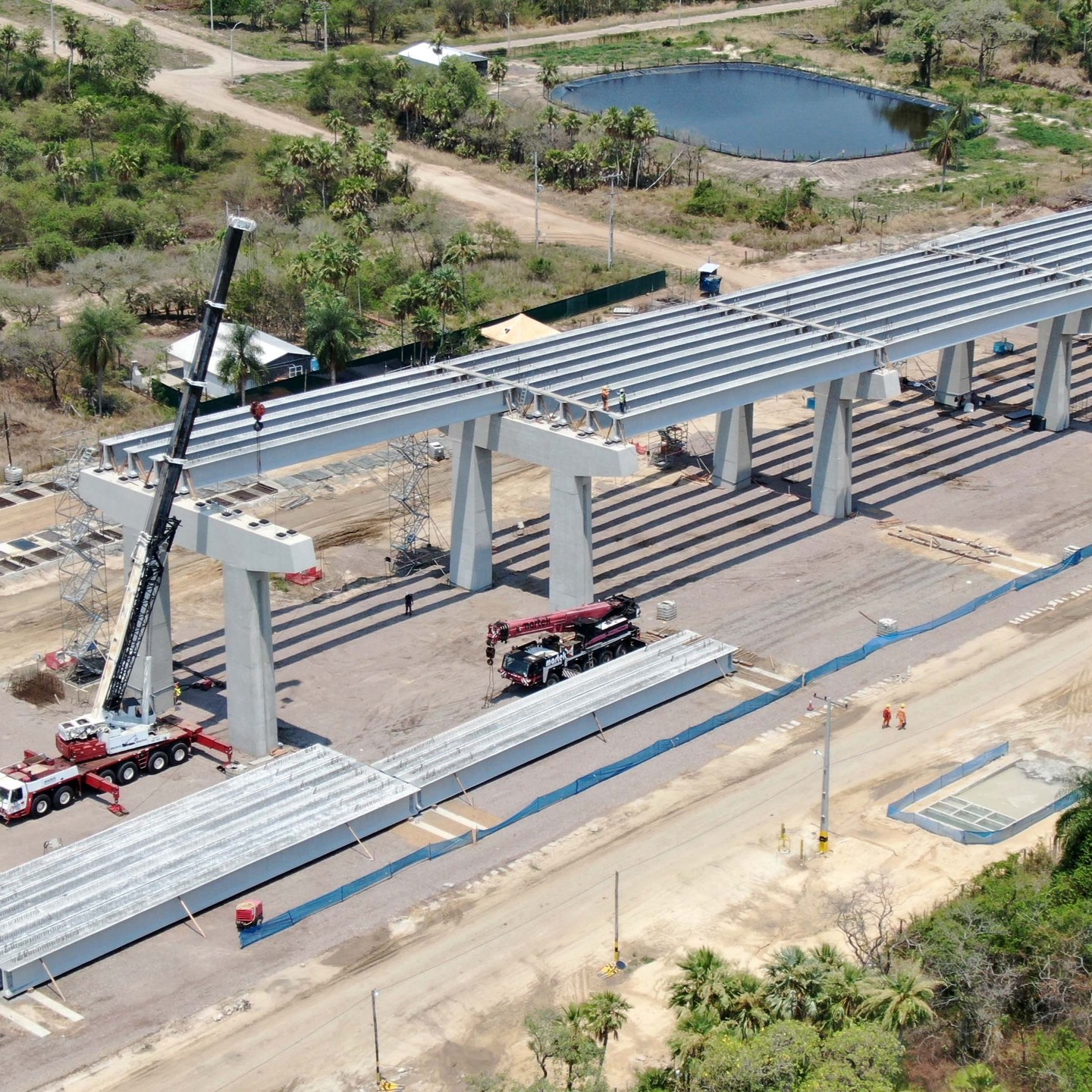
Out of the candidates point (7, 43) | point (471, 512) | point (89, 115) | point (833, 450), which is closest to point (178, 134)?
point (89, 115)

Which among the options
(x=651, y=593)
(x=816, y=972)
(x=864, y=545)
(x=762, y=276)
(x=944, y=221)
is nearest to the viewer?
(x=816, y=972)

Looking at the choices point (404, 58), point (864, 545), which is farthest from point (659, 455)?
point (404, 58)

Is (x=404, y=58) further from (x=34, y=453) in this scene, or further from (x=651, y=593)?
(x=651, y=593)

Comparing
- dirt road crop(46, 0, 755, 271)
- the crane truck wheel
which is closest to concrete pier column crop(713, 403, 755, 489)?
dirt road crop(46, 0, 755, 271)

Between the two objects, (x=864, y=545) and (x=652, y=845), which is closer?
(x=652, y=845)

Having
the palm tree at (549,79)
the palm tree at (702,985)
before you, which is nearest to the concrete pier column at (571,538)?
the palm tree at (702,985)

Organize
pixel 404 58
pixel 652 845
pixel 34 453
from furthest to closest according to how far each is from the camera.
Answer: pixel 404 58, pixel 34 453, pixel 652 845

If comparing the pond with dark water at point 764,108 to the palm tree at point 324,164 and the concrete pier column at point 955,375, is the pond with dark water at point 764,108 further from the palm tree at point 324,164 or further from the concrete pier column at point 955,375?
the concrete pier column at point 955,375
